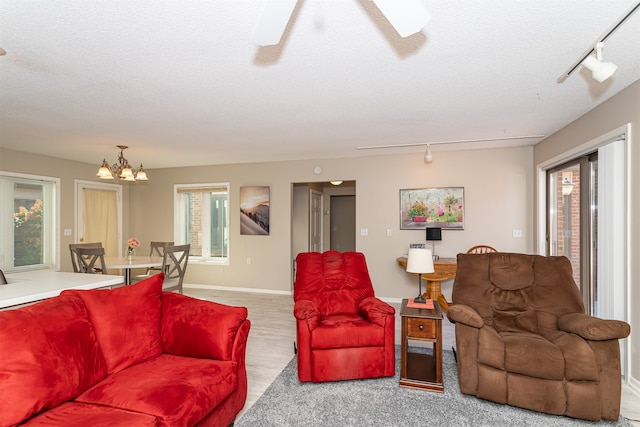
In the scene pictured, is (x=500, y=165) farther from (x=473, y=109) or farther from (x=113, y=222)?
(x=113, y=222)

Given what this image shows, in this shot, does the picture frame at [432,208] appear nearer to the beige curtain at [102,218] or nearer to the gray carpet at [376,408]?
the gray carpet at [376,408]

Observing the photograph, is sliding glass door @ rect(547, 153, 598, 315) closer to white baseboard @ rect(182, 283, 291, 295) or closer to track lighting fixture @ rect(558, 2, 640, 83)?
track lighting fixture @ rect(558, 2, 640, 83)

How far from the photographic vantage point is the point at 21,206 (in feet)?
16.7

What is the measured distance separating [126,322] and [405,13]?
2.23 m

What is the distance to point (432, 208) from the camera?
513 centimetres

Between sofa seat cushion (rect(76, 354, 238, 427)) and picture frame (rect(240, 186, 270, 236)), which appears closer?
sofa seat cushion (rect(76, 354, 238, 427))

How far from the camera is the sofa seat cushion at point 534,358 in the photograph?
2135 millimetres

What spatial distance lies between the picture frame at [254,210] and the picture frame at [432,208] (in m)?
2.37

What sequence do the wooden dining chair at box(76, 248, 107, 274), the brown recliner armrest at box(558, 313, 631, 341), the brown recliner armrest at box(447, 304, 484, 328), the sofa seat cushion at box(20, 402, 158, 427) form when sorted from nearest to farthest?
the sofa seat cushion at box(20, 402, 158, 427) < the brown recliner armrest at box(558, 313, 631, 341) < the brown recliner armrest at box(447, 304, 484, 328) < the wooden dining chair at box(76, 248, 107, 274)

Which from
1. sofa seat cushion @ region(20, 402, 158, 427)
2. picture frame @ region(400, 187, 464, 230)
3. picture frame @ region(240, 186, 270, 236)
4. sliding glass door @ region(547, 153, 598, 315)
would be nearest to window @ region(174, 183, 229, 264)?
picture frame @ region(240, 186, 270, 236)

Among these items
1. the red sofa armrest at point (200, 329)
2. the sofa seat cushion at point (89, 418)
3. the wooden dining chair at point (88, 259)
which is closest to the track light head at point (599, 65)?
the red sofa armrest at point (200, 329)

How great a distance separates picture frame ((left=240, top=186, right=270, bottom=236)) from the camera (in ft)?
19.6

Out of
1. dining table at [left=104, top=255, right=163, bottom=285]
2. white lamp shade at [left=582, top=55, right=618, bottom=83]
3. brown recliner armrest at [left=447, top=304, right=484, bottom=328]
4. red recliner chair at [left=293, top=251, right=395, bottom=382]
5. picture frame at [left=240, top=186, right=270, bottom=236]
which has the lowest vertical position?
red recliner chair at [left=293, top=251, right=395, bottom=382]

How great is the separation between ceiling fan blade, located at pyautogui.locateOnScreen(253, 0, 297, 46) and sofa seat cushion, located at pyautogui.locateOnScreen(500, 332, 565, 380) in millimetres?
2380
